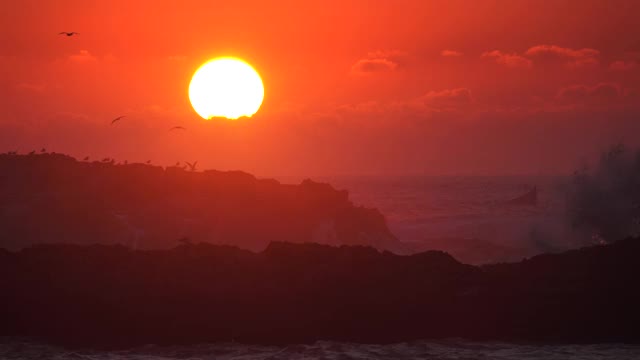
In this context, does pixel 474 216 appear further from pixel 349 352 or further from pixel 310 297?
pixel 349 352

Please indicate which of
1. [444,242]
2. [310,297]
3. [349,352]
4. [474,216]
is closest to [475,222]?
[474,216]

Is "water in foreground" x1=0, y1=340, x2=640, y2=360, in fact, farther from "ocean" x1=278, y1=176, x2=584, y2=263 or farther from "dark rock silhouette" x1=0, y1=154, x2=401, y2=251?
"ocean" x1=278, y1=176, x2=584, y2=263

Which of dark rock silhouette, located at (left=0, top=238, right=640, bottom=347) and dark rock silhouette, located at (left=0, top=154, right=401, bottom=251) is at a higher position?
dark rock silhouette, located at (left=0, top=154, right=401, bottom=251)

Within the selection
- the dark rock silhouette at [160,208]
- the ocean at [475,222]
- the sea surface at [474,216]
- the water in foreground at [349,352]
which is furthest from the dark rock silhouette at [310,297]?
the sea surface at [474,216]

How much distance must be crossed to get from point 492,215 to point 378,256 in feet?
332

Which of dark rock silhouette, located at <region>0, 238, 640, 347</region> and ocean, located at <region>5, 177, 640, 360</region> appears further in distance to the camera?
dark rock silhouette, located at <region>0, 238, 640, 347</region>

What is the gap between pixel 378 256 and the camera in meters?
30.8

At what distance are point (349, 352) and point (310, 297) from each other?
3798mm

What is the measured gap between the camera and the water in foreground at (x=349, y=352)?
80.6 feet

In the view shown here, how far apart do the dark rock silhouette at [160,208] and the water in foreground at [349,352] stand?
2989 centimetres

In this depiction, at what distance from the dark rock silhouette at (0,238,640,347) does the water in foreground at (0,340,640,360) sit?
2.89 feet

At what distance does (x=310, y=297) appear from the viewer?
28.5 meters

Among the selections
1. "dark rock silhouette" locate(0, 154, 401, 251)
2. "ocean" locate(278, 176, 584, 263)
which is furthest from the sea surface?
"dark rock silhouette" locate(0, 154, 401, 251)

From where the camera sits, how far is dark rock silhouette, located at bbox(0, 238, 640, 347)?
27.3 m
